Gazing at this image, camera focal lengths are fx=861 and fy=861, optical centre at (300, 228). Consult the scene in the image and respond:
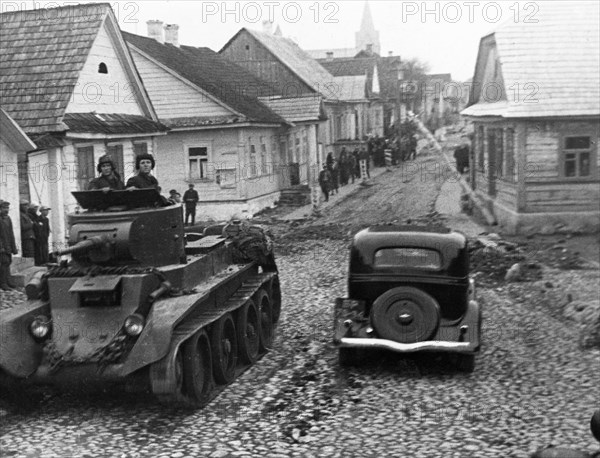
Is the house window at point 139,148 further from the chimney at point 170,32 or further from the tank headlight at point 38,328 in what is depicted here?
the tank headlight at point 38,328

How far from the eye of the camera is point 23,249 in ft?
56.4

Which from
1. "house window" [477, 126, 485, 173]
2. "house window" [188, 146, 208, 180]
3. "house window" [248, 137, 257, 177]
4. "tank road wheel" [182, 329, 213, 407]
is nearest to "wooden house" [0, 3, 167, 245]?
"house window" [188, 146, 208, 180]

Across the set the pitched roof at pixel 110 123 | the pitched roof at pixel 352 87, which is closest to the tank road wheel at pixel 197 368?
the pitched roof at pixel 110 123

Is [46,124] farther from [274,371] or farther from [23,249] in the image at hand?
[274,371]

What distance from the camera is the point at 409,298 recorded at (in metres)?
9.52

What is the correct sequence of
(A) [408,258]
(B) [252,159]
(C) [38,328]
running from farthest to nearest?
(B) [252,159]
(A) [408,258]
(C) [38,328]

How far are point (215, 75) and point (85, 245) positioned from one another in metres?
25.8

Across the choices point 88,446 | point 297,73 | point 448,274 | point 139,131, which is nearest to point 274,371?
point 448,274

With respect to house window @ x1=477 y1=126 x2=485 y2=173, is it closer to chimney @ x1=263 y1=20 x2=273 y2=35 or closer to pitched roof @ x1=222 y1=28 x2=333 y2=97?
pitched roof @ x1=222 y1=28 x2=333 y2=97

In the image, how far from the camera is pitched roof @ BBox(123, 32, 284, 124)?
94.3 ft

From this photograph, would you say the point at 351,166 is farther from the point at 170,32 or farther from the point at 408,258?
the point at 408,258

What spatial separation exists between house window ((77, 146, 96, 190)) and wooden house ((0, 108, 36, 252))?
9.69ft

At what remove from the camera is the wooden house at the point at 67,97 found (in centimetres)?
1900

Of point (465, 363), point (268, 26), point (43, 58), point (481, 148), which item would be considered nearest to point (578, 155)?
point (481, 148)
